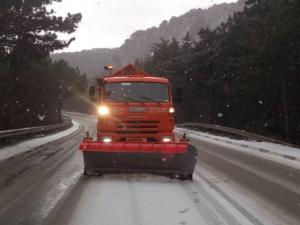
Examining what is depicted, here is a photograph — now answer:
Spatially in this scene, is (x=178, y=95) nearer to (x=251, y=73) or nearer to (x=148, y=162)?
(x=148, y=162)

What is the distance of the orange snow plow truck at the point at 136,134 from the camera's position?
37.1 feet

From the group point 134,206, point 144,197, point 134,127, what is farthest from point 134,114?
point 134,206

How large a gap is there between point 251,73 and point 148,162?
33.7 m

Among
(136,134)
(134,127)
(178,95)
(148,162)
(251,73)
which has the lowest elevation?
(148,162)

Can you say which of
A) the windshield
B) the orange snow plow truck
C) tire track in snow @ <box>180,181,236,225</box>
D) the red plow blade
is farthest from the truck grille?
tire track in snow @ <box>180,181,236,225</box>

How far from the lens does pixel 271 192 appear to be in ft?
33.0

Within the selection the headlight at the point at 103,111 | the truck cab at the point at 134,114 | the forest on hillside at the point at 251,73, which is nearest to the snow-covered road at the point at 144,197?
the truck cab at the point at 134,114

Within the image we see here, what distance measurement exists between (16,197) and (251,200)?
420 centimetres

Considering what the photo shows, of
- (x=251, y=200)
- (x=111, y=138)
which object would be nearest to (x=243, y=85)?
(x=111, y=138)

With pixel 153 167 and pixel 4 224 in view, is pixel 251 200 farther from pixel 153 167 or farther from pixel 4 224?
pixel 4 224

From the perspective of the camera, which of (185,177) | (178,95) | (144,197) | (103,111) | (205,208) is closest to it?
(205,208)

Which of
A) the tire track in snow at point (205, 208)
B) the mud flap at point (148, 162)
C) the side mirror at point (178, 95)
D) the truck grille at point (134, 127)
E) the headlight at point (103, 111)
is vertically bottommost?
the tire track in snow at point (205, 208)

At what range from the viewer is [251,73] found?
143ft

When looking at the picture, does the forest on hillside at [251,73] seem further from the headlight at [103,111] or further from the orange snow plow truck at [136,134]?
the headlight at [103,111]
